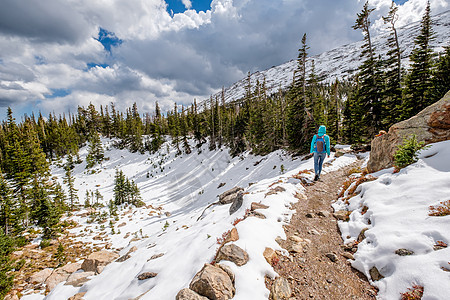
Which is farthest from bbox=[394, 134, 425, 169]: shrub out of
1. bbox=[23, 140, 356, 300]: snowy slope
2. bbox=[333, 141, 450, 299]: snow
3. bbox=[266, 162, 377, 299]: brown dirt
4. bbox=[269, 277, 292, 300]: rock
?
bbox=[269, 277, 292, 300]: rock

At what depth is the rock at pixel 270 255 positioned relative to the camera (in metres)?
3.99

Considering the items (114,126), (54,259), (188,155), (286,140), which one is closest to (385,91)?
(286,140)

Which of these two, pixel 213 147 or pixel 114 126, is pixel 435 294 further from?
pixel 114 126

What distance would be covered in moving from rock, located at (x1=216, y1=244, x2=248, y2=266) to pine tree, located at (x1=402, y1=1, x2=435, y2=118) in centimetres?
1930

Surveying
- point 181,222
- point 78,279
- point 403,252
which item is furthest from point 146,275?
point 181,222

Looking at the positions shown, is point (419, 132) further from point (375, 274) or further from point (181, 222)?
point (181, 222)

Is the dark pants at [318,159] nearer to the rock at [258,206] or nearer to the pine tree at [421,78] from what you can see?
the rock at [258,206]

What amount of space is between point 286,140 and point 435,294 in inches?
969

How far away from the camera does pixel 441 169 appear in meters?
5.12

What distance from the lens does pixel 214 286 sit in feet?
10.1

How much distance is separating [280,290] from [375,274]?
6.20 feet

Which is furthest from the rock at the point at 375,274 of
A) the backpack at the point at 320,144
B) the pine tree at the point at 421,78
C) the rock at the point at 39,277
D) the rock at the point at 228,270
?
the pine tree at the point at 421,78

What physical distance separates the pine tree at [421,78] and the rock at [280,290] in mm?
19054

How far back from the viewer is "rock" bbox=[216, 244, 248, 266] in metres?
3.77
